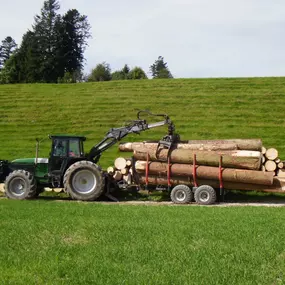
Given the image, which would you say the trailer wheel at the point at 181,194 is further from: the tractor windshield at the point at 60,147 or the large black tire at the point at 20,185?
the large black tire at the point at 20,185

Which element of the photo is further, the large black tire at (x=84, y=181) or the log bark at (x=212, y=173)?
the large black tire at (x=84, y=181)

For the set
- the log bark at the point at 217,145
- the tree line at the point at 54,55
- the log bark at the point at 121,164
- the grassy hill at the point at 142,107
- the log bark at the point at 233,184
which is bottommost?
the log bark at the point at 233,184

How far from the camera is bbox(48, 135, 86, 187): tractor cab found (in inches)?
691

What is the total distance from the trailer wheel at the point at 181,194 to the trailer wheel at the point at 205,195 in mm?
302

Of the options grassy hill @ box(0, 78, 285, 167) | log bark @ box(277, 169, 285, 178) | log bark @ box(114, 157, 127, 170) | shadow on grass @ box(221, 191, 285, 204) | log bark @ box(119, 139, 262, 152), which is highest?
grassy hill @ box(0, 78, 285, 167)

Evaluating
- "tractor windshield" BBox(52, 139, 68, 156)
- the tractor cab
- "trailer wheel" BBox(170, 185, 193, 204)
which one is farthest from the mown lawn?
"tractor windshield" BBox(52, 139, 68, 156)

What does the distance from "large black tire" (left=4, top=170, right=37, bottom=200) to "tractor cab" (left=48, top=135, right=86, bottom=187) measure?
2.46ft

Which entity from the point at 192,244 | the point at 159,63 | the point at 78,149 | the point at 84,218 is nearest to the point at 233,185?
the point at 78,149

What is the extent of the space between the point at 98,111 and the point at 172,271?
2657cm

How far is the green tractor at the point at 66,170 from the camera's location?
17.0 metres

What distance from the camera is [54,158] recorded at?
17562 mm

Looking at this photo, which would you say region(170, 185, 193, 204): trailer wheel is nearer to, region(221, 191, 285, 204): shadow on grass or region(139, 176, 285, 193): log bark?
region(139, 176, 285, 193): log bark

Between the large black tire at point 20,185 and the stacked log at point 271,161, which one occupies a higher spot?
the stacked log at point 271,161

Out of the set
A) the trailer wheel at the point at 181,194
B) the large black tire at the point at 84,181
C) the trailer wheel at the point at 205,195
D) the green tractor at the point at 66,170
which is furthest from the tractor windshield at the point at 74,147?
the trailer wheel at the point at 205,195
